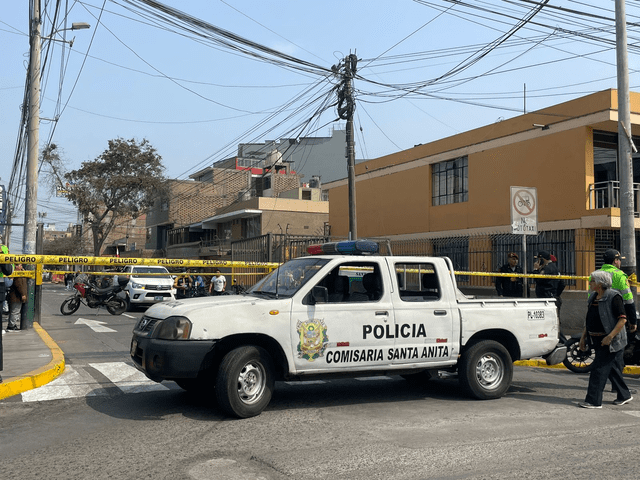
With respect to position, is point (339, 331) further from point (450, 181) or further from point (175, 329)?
point (450, 181)

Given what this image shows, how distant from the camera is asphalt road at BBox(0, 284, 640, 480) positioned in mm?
5039

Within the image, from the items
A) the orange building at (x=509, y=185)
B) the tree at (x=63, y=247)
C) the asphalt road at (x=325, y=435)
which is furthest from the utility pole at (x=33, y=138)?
the tree at (x=63, y=247)

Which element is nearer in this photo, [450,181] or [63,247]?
[450,181]

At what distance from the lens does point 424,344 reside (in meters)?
7.59

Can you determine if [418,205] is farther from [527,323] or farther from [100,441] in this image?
[100,441]

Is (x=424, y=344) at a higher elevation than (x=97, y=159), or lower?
lower

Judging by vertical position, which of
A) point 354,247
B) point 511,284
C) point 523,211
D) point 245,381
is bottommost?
point 245,381

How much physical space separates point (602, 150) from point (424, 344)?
16771 millimetres

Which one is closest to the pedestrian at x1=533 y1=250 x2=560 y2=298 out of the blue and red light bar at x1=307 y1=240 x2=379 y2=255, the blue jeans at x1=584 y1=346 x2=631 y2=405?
the blue jeans at x1=584 y1=346 x2=631 y2=405

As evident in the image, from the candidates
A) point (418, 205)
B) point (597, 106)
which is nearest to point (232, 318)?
point (597, 106)

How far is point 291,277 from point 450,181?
745 inches

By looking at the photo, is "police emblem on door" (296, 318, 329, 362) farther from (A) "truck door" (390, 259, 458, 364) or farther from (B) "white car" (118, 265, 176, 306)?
(B) "white car" (118, 265, 176, 306)

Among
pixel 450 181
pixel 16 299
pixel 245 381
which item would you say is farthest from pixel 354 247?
pixel 450 181

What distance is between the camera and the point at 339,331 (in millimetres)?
7125
